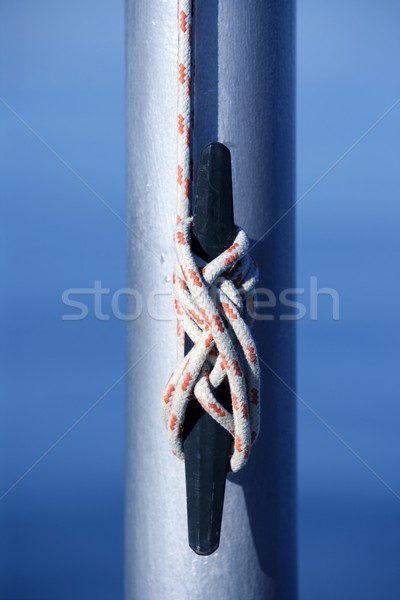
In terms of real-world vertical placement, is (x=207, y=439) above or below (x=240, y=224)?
below

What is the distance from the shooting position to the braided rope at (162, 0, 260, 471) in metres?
0.53

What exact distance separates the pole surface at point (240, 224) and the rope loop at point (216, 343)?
0.11ft

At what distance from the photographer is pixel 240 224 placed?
0.56 metres

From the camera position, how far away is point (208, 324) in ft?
1.75

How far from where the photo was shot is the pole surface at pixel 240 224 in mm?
553

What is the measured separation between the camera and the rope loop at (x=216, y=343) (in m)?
0.53

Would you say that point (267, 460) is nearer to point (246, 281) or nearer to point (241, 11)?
point (246, 281)

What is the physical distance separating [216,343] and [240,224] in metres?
0.09

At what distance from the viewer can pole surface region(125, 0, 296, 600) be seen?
553 millimetres

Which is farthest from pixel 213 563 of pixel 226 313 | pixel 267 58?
pixel 267 58

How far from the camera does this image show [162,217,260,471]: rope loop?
53 centimetres

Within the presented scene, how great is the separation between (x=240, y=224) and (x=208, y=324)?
0.08m

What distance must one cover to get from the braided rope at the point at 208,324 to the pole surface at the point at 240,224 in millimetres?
23

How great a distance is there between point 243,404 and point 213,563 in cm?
12
